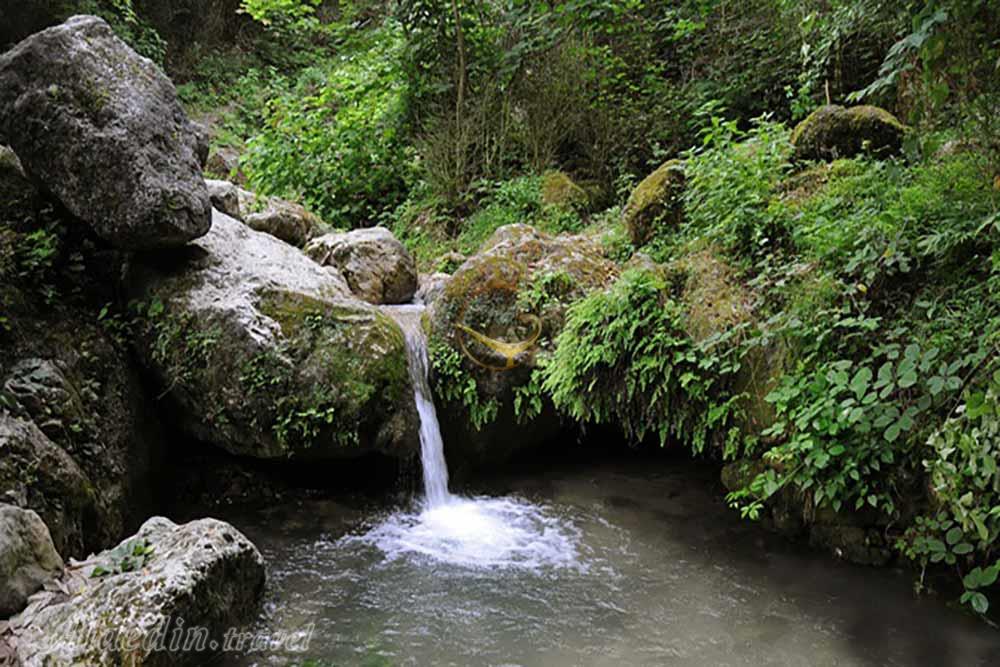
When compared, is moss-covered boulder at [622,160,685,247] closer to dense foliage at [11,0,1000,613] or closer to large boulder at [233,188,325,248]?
dense foliage at [11,0,1000,613]

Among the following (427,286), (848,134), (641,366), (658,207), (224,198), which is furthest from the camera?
(427,286)

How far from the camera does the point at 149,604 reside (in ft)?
10.8

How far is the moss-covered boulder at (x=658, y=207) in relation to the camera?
6664mm

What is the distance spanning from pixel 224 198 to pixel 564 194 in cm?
446

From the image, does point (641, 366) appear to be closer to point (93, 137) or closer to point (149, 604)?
point (149, 604)

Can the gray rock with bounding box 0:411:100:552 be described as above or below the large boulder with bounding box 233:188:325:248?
below

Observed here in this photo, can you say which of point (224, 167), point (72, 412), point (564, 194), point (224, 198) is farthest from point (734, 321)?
point (224, 167)

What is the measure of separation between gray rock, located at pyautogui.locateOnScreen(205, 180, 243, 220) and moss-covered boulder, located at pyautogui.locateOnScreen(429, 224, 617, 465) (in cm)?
283

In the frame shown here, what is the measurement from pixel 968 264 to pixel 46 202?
7.24 meters

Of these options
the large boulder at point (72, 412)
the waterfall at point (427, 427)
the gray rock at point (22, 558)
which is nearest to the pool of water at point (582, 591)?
the waterfall at point (427, 427)

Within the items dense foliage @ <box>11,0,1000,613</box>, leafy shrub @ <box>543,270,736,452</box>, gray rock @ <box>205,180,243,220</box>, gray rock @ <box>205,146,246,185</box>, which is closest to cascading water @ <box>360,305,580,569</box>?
dense foliage @ <box>11,0,1000,613</box>

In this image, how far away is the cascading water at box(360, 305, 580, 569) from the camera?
16.2ft

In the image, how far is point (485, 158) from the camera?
33.4 ft

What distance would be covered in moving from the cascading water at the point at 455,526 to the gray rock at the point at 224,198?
2716 millimetres
